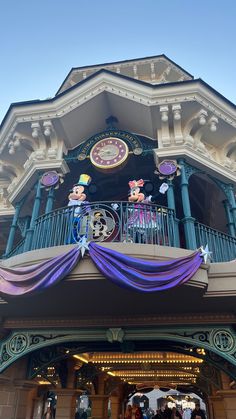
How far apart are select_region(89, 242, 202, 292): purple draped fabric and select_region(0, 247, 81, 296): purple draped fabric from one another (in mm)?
365

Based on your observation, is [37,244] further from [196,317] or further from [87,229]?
[196,317]

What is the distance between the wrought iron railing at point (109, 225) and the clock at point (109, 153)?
1541 millimetres

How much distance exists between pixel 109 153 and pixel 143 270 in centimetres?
373

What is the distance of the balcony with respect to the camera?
6230 millimetres

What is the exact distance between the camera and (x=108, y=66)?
1267 centimetres

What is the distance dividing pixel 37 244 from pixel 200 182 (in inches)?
191

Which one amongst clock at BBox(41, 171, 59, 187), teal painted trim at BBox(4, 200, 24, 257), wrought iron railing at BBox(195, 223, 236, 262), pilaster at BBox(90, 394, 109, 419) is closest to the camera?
wrought iron railing at BBox(195, 223, 236, 262)

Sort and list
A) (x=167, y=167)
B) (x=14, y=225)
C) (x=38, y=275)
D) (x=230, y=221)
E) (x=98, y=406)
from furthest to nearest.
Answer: (x=98, y=406) → (x=14, y=225) → (x=230, y=221) → (x=167, y=167) → (x=38, y=275)

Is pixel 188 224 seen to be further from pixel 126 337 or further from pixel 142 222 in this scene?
pixel 126 337

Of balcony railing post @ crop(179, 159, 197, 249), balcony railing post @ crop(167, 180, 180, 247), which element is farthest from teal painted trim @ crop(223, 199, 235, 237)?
balcony railing post @ crop(167, 180, 180, 247)

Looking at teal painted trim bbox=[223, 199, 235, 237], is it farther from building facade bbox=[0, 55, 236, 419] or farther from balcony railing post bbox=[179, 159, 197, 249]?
balcony railing post bbox=[179, 159, 197, 249]

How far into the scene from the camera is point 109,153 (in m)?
8.09

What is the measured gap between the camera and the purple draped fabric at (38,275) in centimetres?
516

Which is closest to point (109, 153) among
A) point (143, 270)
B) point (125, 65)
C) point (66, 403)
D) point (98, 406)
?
point (143, 270)
